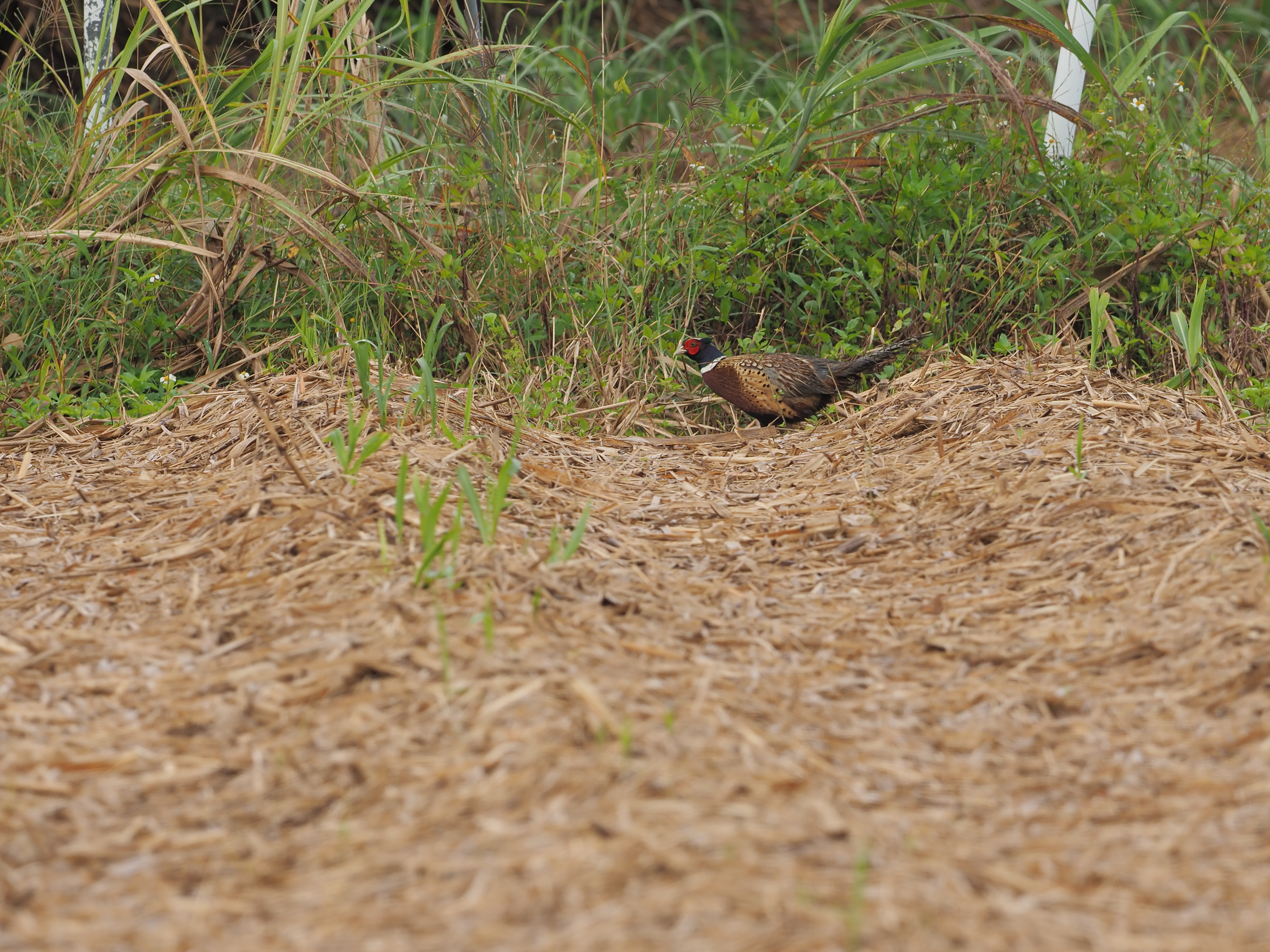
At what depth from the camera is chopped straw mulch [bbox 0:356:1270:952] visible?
1.65 meters

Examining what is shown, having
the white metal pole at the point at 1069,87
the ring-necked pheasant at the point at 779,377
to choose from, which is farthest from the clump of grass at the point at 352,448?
the white metal pole at the point at 1069,87

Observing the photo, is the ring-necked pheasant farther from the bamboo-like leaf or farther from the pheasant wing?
the bamboo-like leaf

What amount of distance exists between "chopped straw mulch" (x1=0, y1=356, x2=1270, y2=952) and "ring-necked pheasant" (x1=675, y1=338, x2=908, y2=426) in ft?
2.29

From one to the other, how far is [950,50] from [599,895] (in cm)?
345

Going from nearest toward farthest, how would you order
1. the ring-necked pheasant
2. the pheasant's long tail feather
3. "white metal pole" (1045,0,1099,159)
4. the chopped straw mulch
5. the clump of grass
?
1. the chopped straw mulch
2. the clump of grass
3. the ring-necked pheasant
4. the pheasant's long tail feather
5. "white metal pole" (1045,0,1099,159)

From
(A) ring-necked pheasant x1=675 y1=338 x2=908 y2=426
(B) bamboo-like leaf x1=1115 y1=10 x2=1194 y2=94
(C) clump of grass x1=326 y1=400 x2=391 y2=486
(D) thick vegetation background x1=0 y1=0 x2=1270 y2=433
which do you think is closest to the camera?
(C) clump of grass x1=326 y1=400 x2=391 y2=486

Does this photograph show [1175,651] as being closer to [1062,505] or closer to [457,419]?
[1062,505]

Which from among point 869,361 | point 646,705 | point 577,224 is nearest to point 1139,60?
point 869,361

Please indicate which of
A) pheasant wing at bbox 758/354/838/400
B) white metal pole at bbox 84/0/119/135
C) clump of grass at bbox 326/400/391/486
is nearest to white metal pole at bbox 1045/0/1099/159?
pheasant wing at bbox 758/354/838/400

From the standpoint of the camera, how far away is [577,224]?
4.54m

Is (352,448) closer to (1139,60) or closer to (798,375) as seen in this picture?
(798,375)

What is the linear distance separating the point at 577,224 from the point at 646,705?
9.09 feet

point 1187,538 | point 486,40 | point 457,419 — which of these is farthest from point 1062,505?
point 486,40

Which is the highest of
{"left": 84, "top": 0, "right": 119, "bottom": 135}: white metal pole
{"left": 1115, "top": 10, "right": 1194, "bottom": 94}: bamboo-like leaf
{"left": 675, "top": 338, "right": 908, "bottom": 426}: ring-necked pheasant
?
{"left": 1115, "top": 10, "right": 1194, "bottom": 94}: bamboo-like leaf
